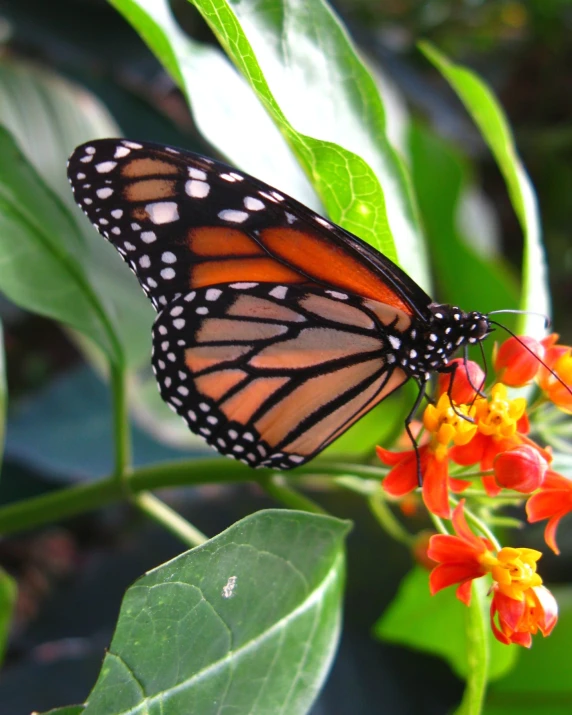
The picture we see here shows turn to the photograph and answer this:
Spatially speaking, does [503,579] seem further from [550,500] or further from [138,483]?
[138,483]

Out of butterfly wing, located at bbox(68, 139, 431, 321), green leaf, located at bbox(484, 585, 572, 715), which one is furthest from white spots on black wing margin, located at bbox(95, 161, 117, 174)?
green leaf, located at bbox(484, 585, 572, 715)

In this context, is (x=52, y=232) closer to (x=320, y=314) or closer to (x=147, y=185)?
(x=147, y=185)

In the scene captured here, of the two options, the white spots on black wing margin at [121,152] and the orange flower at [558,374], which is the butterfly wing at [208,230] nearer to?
the white spots on black wing margin at [121,152]

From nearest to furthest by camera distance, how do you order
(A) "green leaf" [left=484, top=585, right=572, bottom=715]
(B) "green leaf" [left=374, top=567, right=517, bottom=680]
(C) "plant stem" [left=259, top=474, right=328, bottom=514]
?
(C) "plant stem" [left=259, top=474, right=328, bottom=514] → (B) "green leaf" [left=374, top=567, right=517, bottom=680] → (A) "green leaf" [left=484, top=585, right=572, bottom=715]

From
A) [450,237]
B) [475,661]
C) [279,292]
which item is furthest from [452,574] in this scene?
[450,237]

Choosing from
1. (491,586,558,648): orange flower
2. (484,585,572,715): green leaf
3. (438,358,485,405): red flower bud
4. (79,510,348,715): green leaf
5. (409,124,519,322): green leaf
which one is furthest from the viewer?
(409,124,519,322): green leaf

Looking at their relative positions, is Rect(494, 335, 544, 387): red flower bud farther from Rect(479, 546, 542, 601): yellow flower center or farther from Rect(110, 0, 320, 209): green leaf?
Rect(110, 0, 320, 209): green leaf
